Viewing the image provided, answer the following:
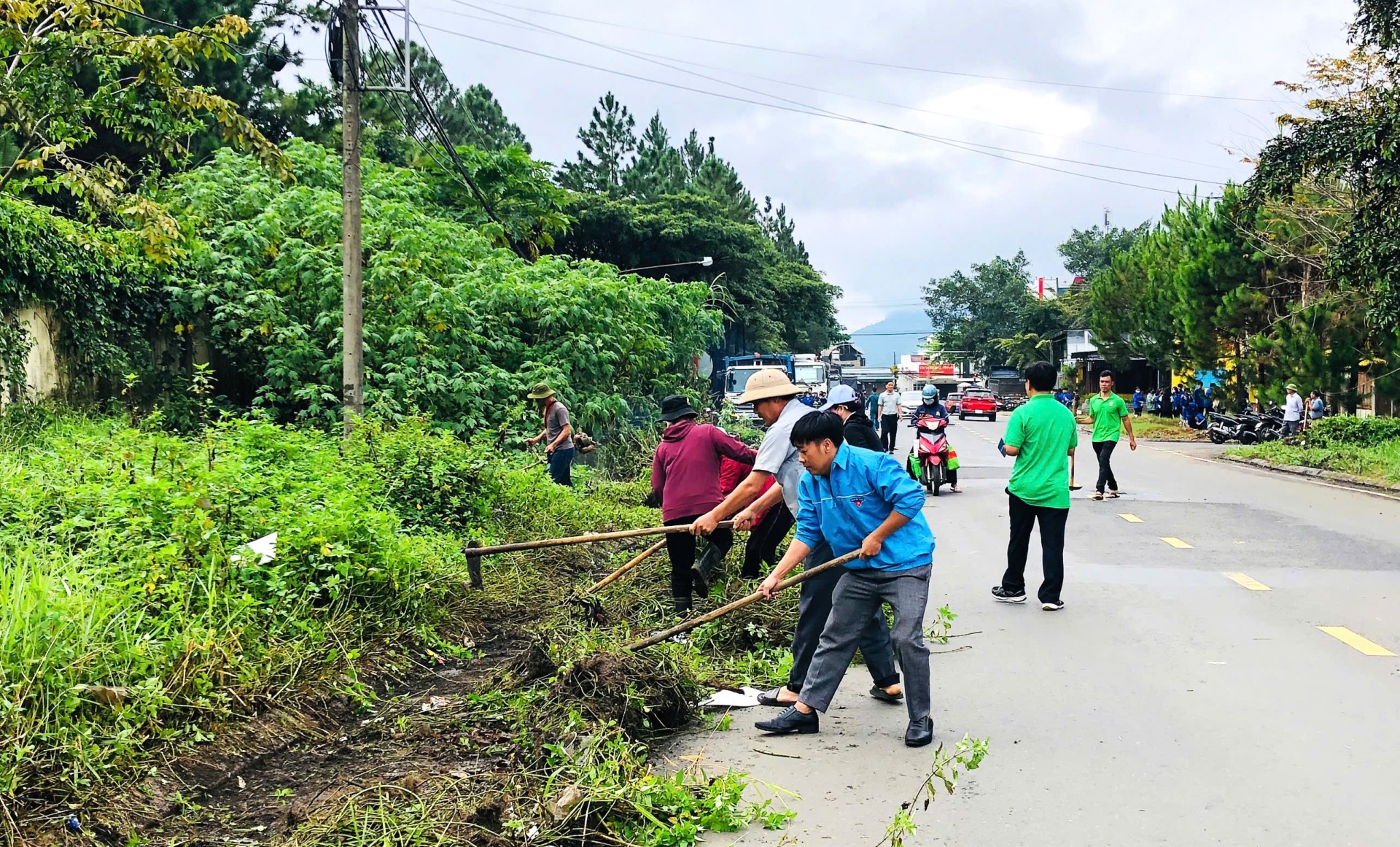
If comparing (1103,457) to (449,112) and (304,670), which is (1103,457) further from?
(449,112)

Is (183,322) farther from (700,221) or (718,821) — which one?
(700,221)

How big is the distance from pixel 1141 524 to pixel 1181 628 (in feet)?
18.7

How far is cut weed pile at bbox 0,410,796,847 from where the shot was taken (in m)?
4.18

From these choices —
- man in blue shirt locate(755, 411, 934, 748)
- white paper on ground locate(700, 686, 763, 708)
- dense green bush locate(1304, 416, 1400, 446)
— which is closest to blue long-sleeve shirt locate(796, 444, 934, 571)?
man in blue shirt locate(755, 411, 934, 748)

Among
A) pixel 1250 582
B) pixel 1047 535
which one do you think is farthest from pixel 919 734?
pixel 1250 582

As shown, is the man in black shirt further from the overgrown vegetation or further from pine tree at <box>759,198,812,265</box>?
pine tree at <box>759,198,812,265</box>

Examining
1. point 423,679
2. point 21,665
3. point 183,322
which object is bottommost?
point 423,679

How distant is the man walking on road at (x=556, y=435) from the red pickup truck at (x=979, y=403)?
130 feet

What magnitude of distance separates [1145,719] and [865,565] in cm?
158

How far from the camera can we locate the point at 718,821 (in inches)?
165

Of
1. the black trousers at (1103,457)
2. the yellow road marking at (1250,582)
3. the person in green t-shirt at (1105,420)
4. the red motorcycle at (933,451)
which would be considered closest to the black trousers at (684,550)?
the yellow road marking at (1250,582)

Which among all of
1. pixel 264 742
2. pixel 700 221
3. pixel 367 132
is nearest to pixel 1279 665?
pixel 264 742

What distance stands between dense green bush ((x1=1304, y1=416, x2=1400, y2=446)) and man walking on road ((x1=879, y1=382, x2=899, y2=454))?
8.77m

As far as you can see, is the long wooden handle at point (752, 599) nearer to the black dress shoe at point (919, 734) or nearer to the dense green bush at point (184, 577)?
the black dress shoe at point (919, 734)
